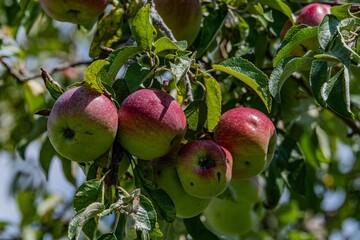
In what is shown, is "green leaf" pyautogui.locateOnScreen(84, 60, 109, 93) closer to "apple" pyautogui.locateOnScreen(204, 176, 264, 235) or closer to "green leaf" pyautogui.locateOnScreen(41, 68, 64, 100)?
"green leaf" pyautogui.locateOnScreen(41, 68, 64, 100)

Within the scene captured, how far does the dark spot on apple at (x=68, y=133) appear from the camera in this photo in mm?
1360

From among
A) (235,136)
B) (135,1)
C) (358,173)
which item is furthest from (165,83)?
(358,173)

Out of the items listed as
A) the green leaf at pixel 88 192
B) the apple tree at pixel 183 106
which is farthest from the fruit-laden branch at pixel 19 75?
the green leaf at pixel 88 192

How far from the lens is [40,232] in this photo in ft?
9.76

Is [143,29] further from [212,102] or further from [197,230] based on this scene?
[197,230]

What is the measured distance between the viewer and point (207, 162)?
1411 millimetres

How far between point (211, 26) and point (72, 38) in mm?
2086

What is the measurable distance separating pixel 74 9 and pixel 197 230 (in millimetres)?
613

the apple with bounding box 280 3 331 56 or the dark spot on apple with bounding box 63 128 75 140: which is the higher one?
the dark spot on apple with bounding box 63 128 75 140

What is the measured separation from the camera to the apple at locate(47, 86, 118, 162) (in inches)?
52.8

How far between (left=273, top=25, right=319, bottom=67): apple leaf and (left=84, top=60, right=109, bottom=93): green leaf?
33 centimetres

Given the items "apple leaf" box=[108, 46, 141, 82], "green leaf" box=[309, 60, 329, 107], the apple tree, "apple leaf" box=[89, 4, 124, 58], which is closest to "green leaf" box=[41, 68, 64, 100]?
the apple tree

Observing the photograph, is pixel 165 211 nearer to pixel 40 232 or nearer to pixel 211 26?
pixel 211 26

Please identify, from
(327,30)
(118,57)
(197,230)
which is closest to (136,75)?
(118,57)
